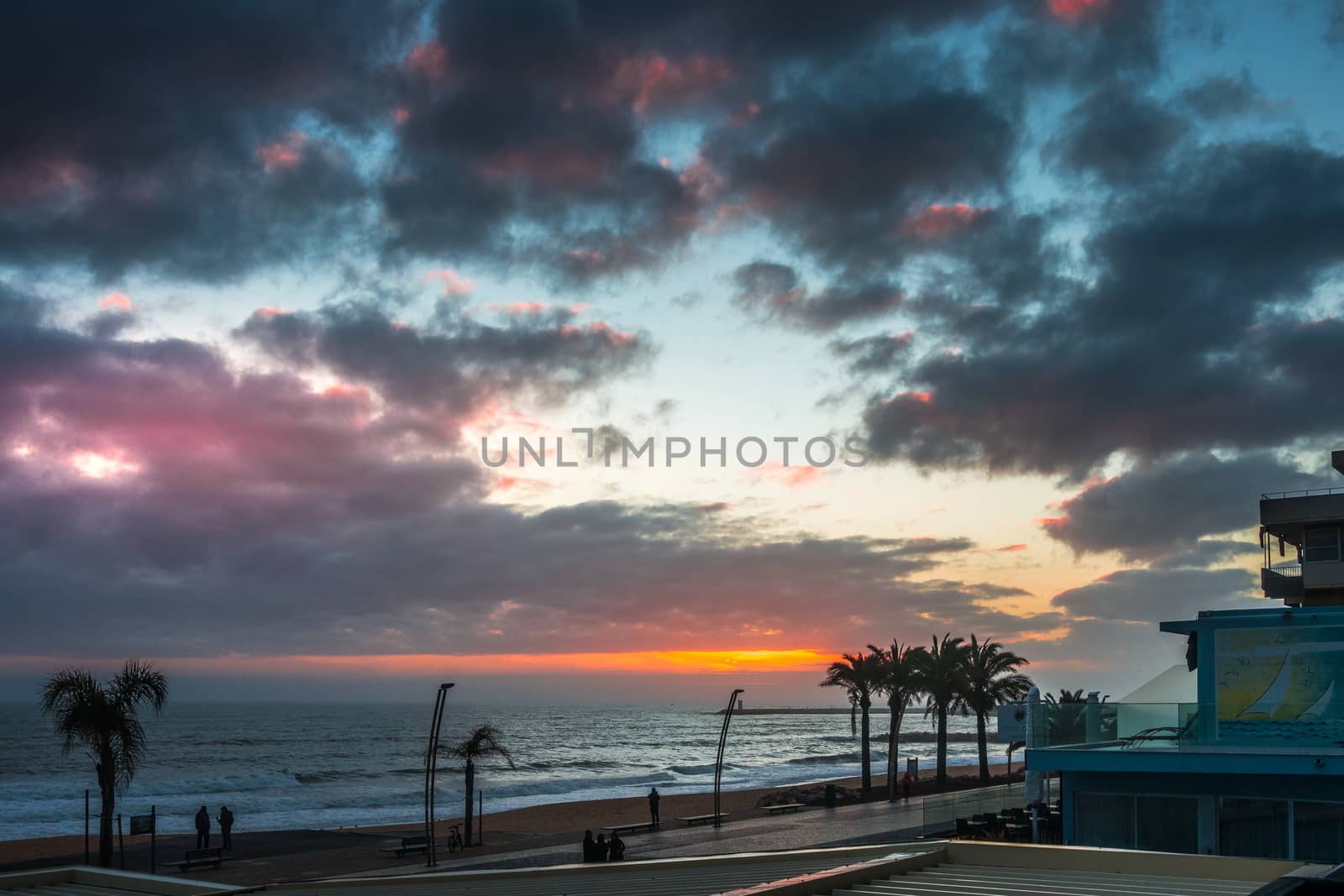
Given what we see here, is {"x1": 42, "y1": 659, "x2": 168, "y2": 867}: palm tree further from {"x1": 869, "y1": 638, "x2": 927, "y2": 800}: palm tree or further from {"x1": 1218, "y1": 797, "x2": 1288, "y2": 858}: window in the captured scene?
{"x1": 869, "y1": 638, "x2": 927, "y2": 800}: palm tree

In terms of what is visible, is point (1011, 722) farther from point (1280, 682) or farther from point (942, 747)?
point (942, 747)

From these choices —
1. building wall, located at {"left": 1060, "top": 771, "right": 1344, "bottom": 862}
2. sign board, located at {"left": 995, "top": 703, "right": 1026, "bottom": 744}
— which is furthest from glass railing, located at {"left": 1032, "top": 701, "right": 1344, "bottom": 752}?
sign board, located at {"left": 995, "top": 703, "right": 1026, "bottom": 744}

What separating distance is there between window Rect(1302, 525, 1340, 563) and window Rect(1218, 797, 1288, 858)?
120 feet

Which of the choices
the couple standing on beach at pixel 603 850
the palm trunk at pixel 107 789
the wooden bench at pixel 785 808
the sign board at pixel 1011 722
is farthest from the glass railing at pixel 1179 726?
the wooden bench at pixel 785 808

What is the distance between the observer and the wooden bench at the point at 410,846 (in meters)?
37.4

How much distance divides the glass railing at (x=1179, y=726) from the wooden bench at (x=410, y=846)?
22.2 meters

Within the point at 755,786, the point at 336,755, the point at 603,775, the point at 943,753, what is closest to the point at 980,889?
the point at 943,753

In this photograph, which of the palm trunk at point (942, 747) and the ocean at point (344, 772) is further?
the ocean at point (344, 772)

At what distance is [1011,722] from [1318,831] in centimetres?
1108

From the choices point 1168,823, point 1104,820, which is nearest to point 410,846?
point 1104,820

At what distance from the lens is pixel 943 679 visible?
68.8m

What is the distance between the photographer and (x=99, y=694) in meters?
30.2

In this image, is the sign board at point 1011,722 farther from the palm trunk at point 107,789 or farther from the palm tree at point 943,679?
the palm tree at point 943,679

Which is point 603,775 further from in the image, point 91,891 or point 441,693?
point 91,891
